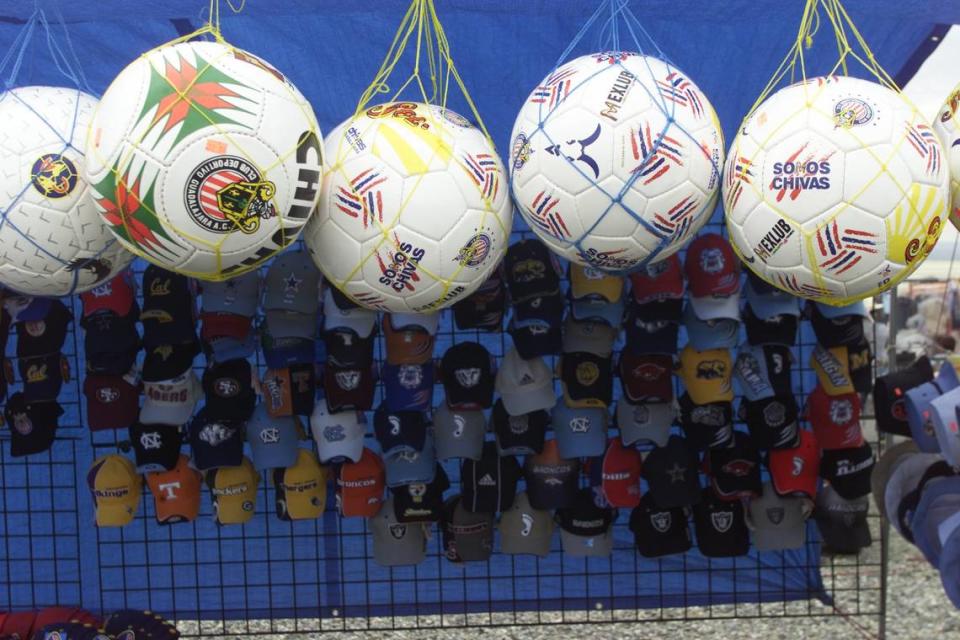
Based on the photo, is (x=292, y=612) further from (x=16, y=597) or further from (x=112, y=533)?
(x=16, y=597)

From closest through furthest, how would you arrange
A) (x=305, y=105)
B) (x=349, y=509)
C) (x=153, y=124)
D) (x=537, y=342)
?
1. (x=153, y=124)
2. (x=305, y=105)
3. (x=537, y=342)
4. (x=349, y=509)

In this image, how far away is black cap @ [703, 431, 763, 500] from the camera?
13.0ft

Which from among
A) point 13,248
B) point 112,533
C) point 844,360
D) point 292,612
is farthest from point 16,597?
point 844,360

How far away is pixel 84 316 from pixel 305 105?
69.5 inches

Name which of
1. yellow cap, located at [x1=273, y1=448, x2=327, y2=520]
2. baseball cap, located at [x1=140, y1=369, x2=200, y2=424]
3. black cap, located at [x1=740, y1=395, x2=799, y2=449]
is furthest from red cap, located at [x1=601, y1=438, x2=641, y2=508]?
baseball cap, located at [x1=140, y1=369, x2=200, y2=424]

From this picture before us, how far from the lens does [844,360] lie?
3865 millimetres

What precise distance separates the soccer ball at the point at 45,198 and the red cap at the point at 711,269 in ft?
6.58

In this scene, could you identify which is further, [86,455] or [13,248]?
[86,455]

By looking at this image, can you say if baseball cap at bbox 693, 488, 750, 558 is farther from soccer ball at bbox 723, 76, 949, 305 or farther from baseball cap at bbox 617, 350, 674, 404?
soccer ball at bbox 723, 76, 949, 305

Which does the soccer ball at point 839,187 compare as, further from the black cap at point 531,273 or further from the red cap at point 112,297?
the red cap at point 112,297

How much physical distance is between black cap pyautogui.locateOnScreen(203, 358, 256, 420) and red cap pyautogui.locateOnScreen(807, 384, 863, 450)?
2259mm

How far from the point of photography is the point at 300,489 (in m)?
4.05

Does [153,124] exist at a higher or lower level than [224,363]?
higher

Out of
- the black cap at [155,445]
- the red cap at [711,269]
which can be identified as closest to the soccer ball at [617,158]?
the red cap at [711,269]
